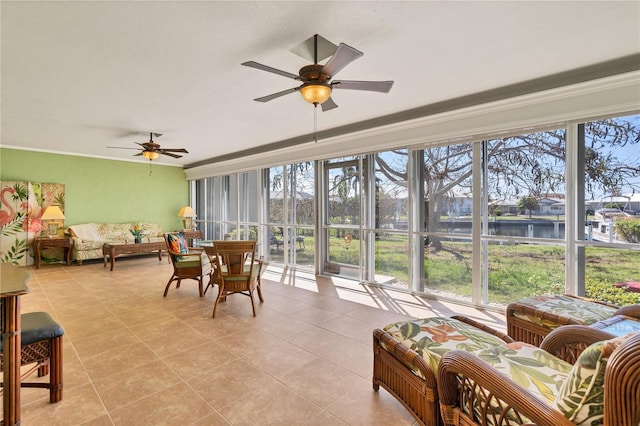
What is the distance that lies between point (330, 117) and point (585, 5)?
9.82 feet

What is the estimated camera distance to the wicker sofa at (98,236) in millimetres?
6637

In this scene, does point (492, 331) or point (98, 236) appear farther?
point (98, 236)

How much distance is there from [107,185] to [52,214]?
1.43 metres

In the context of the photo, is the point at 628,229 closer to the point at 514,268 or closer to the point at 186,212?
the point at 514,268

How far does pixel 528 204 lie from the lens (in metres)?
3.57

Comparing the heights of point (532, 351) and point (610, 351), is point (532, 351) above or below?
below

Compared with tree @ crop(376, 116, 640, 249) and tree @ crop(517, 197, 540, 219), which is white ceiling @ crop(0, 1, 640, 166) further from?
tree @ crop(517, 197, 540, 219)

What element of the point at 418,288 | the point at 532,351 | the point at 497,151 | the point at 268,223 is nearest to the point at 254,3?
the point at 532,351

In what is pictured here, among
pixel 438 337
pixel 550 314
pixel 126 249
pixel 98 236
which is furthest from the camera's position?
pixel 98 236

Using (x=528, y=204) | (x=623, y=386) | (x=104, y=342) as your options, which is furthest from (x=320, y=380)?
(x=528, y=204)

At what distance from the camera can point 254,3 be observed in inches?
76.3

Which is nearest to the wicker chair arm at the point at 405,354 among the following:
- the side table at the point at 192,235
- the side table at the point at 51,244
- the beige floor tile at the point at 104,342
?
the beige floor tile at the point at 104,342

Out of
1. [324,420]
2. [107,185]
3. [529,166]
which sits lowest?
[324,420]

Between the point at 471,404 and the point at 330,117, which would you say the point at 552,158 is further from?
the point at 471,404
